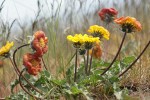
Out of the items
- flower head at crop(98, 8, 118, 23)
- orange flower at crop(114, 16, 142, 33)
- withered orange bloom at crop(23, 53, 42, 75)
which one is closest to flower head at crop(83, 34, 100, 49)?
orange flower at crop(114, 16, 142, 33)

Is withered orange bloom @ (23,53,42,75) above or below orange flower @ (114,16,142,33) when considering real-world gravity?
below

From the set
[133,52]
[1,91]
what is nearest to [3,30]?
[1,91]

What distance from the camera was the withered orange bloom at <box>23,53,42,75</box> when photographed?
2166 millimetres

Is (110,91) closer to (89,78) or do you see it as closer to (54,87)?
(89,78)

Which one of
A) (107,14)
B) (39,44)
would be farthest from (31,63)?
(107,14)

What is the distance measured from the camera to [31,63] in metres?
2.20

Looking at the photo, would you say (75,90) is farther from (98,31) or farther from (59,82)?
(98,31)

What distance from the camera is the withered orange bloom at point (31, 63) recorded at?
217cm

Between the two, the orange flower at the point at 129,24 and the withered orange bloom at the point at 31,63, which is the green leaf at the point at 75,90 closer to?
the withered orange bloom at the point at 31,63

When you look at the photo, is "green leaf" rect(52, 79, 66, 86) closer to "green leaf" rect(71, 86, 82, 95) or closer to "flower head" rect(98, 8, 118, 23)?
"green leaf" rect(71, 86, 82, 95)

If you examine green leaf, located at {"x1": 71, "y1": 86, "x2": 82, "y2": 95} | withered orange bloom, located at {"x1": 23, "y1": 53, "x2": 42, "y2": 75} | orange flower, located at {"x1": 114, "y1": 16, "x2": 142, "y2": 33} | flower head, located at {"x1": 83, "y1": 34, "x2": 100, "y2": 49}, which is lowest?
green leaf, located at {"x1": 71, "y1": 86, "x2": 82, "y2": 95}

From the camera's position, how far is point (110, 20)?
301 centimetres

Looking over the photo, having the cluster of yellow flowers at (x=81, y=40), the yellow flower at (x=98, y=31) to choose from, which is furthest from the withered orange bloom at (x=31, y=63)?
the yellow flower at (x=98, y=31)

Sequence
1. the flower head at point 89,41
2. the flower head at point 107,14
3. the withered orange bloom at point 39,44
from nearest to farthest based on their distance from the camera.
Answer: the withered orange bloom at point 39,44, the flower head at point 89,41, the flower head at point 107,14
